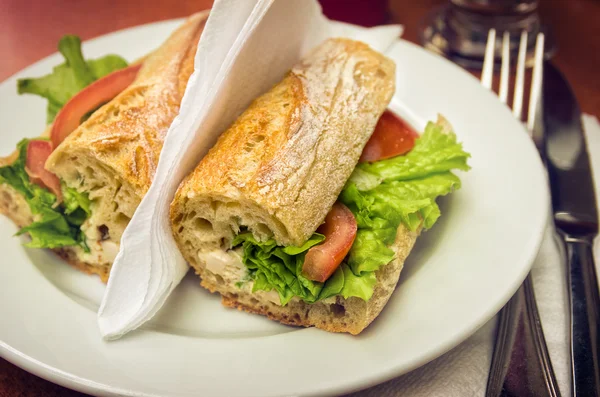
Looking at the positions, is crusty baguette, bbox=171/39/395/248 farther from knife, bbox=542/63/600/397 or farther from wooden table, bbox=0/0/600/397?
wooden table, bbox=0/0/600/397

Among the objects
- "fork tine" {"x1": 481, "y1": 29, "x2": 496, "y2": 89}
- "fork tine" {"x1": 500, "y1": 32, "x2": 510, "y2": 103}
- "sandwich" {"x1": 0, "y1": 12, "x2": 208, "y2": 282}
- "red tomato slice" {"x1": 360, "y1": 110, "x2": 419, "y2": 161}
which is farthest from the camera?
"fork tine" {"x1": 481, "y1": 29, "x2": 496, "y2": 89}

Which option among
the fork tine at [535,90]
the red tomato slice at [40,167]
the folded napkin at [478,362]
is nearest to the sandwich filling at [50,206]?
the red tomato slice at [40,167]

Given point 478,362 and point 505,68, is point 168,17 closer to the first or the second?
point 505,68

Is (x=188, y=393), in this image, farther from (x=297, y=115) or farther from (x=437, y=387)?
(x=297, y=115)

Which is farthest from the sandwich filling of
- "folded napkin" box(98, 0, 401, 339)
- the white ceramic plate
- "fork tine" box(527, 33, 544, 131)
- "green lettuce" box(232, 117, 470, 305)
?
"fork tine" box(527, 33, 544, 131)

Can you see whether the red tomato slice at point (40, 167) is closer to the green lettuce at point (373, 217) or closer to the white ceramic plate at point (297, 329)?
the white ceramic plate at point (297, 329)

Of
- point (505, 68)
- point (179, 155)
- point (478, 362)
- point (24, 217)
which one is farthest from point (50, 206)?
point (505, 68)

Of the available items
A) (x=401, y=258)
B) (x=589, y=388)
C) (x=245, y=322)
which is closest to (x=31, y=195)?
(x=245, y=322)
